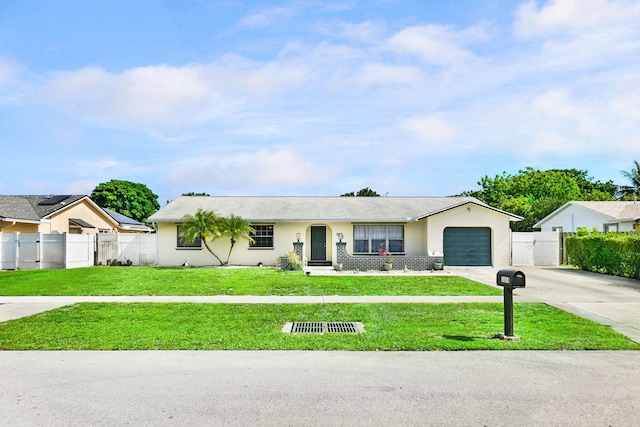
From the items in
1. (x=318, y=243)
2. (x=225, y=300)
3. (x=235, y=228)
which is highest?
(x=235, y=228)

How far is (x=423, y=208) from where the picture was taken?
2766 cm

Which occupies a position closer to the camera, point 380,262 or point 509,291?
point 509,291

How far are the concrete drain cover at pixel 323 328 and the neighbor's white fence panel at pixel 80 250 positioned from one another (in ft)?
61.5

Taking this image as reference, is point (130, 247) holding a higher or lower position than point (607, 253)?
higher

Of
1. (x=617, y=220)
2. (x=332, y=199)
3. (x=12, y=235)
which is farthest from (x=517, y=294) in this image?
(x=12, y=235)

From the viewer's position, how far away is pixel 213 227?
2403 cm

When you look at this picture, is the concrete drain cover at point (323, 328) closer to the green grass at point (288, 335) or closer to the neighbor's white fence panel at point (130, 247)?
the green grass at point (288, 335)

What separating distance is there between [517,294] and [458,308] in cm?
355

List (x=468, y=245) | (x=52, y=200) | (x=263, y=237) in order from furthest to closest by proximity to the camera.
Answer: (x=52, y=200) < (x=263, y=237) < (x=468, y=245)

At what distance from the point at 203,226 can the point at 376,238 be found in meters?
9.01

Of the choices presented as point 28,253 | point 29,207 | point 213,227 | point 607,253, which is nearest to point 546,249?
point 607,253

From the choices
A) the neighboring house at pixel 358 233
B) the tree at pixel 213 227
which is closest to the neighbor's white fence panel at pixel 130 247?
the neighboring house at pixel 358 233

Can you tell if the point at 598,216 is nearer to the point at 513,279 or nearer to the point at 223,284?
the point at 223,284

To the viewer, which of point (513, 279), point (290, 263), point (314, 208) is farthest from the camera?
point (314, 208)
